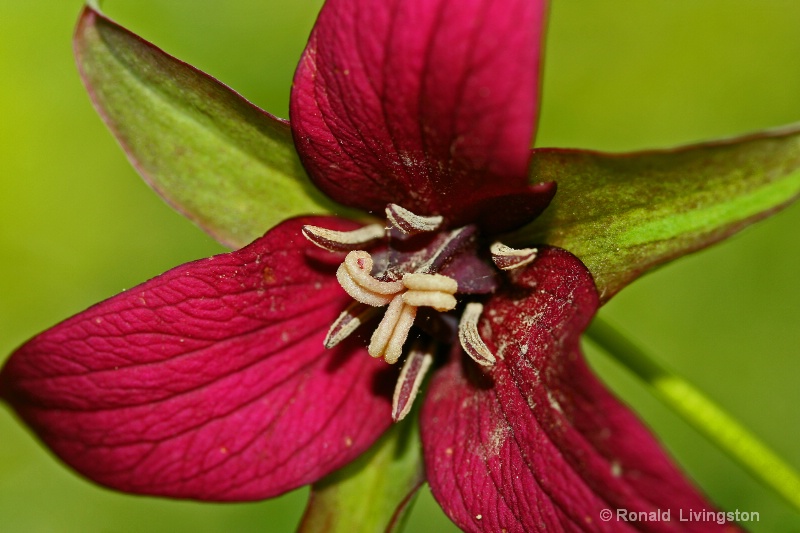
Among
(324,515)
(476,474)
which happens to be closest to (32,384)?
(324,515)

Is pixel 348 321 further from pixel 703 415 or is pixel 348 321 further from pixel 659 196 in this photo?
pixel 703 415

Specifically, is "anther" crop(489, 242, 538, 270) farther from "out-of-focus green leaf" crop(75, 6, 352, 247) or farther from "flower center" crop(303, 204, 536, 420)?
"out-of-focus green leaf" crop(75, 6, 352, 247)

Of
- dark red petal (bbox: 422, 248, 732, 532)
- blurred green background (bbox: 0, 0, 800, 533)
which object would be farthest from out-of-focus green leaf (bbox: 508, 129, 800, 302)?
blurred green background (bbox: 0, 0, 800, 533)

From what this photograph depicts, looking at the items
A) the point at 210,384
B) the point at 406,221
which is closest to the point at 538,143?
the point at 406,221

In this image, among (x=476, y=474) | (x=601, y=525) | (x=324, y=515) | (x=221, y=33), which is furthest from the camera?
(x=221, y=33)

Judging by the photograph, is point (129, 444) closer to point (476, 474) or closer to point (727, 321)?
point (476, 474)
